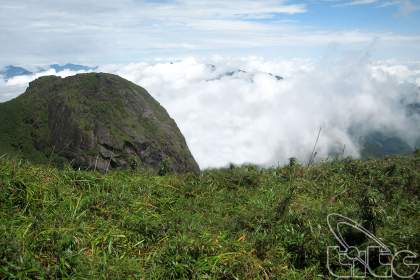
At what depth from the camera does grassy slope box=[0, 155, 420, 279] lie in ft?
18.0

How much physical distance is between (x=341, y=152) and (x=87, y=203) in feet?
26.0

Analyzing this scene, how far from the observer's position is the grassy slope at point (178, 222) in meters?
5.48

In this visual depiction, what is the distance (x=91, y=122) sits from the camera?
159 metres

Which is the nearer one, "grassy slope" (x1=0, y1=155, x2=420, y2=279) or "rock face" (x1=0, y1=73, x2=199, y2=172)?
"grassy slope" (x1=0, y1=155, x2=420, y2=279)

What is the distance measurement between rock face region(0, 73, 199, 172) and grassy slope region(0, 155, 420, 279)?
419 feet

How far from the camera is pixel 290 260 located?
6.53m

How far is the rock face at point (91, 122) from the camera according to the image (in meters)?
151

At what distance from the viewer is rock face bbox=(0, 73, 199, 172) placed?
151000 millimetres

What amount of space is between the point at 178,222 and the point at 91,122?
158980 mm

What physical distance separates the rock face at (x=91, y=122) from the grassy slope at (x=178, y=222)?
419 ft

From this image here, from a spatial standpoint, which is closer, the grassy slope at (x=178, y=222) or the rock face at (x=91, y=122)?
the grassy slope at (x=178, y=222)

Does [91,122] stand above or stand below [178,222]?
below

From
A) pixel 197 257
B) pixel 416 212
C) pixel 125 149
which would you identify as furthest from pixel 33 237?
pixel 125 149

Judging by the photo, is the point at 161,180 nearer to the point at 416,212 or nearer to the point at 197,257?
the point at 197,257
